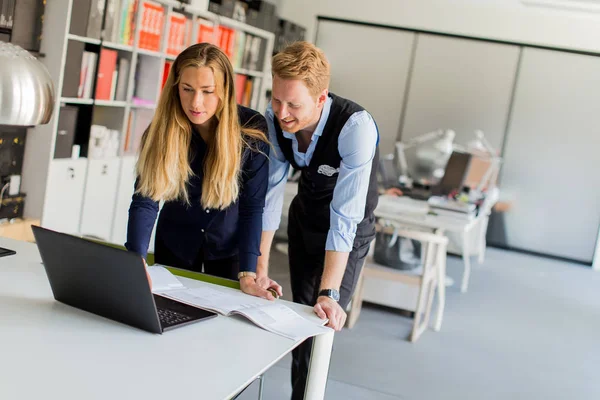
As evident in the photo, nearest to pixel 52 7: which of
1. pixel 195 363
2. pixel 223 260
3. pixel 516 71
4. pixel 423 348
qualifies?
pixel 223 260

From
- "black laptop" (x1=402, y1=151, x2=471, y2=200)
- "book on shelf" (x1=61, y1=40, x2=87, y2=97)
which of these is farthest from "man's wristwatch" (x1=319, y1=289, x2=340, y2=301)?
"black laptop" (x1=402, y1=151, x2=471, y2=200)

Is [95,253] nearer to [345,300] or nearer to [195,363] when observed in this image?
[195,363]

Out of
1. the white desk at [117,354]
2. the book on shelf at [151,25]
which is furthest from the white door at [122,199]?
the white desk at [117,354]

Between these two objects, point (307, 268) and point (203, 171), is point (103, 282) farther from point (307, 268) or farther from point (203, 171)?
point (307, 268)

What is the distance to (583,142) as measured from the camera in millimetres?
7883

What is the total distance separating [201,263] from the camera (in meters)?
2.33

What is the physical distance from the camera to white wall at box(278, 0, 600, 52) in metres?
7.81

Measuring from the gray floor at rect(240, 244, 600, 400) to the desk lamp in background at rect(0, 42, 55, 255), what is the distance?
178 centimetres

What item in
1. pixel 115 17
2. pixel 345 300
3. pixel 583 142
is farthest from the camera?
pixel 583 142

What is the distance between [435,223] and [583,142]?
13.0ft

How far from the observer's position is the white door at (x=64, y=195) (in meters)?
4.23

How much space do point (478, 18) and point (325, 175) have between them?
6264 mm

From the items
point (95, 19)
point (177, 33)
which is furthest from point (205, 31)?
point (95, 19)

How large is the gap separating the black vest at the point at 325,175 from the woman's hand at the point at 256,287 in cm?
45
